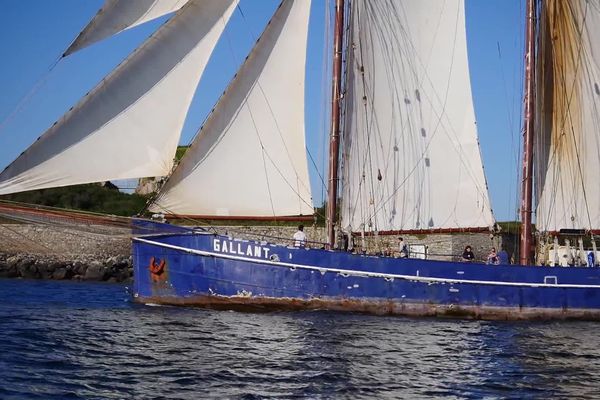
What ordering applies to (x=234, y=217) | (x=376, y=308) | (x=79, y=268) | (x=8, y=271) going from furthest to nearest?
(x=79, y=268) < (x=8, y=271) < (x=234, y=217) < (x=376, y=308)

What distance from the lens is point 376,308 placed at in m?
23.6

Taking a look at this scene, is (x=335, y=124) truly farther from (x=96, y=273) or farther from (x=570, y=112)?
(x=96, y=273)

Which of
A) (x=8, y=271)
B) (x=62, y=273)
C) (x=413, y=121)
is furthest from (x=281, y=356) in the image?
(x=8, y=271)

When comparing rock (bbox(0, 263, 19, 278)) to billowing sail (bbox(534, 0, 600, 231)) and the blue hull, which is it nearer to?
the blue hull

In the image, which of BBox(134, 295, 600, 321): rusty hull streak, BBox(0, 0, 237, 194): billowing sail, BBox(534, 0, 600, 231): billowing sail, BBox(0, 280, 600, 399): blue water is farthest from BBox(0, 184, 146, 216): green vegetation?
BBox(0, 280, 600, 399): blue water

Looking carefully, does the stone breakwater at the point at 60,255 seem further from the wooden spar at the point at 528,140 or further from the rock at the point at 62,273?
the wooden spar at the point at 528,140

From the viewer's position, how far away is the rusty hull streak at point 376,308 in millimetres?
23250

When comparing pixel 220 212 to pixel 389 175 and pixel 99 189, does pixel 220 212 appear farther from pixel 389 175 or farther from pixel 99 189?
pixel 99 189

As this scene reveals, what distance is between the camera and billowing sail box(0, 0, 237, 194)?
20953mm

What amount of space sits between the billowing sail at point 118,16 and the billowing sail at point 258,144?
2.87m

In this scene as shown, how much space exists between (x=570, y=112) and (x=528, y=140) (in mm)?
2443

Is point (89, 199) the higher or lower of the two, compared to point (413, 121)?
lower

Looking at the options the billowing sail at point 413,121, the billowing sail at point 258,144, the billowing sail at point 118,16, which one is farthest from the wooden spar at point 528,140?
the billowing sail at point 118,16

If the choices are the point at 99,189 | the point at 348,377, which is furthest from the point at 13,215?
the point at 99,189
